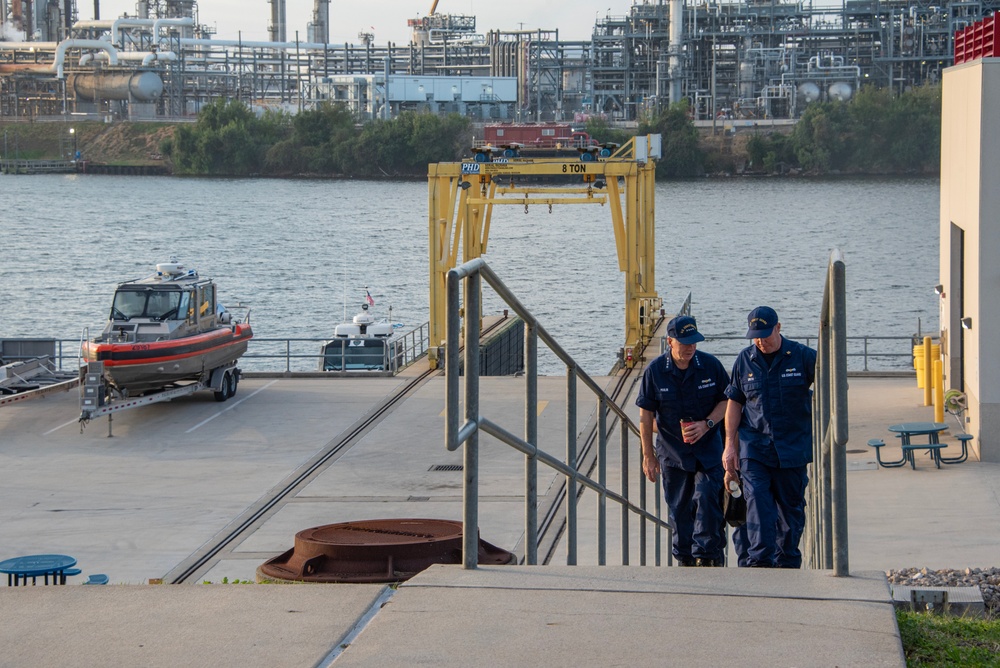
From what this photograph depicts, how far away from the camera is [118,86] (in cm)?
14125

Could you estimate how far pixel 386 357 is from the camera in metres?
29.1

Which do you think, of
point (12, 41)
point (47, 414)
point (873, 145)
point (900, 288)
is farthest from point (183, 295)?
point (12, 41)

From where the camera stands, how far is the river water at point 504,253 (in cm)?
5016

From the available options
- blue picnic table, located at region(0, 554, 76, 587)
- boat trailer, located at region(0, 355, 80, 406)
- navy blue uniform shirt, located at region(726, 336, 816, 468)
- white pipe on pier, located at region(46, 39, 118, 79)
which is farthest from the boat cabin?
white pipe on pier, located at region(46, 39, 118, 79)

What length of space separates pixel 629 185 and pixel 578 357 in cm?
1171

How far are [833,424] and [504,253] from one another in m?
65.9

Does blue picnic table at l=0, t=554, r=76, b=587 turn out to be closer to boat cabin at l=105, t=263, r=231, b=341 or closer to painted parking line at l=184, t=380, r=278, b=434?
painted parking line at l=184, t=380, r=278, b=434

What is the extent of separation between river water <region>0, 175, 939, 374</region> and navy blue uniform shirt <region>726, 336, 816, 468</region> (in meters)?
26.8

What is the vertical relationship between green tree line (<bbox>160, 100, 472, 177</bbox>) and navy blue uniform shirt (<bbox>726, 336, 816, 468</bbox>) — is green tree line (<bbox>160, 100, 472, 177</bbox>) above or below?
above

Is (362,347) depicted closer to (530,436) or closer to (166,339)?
(166,339)

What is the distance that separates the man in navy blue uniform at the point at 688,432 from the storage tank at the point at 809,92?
404 ft

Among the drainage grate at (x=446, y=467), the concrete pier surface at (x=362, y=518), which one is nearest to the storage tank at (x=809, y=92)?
the concrete pier surface at (x=362, y=518)

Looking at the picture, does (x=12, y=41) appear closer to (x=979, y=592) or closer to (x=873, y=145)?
(x=873, y=145)

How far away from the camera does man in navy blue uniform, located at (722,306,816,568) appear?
6945 millimetres
